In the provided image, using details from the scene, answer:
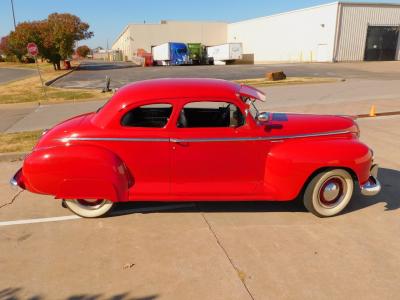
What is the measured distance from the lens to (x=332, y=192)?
454cm

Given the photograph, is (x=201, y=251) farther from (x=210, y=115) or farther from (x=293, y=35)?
(x=293, y=35)

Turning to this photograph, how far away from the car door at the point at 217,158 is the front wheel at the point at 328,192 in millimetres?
650

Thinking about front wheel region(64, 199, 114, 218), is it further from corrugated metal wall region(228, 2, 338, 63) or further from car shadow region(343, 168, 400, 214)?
corrugated metal wall region(228, 2, 338, 63)

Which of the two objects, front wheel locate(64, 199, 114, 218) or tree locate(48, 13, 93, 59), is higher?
tree locate(48, 13, 93, 59)

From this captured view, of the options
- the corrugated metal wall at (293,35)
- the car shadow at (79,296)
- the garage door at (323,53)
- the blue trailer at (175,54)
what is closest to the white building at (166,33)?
the corrugated metal wall at (293,35)

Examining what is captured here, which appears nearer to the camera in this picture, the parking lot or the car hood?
the parking lot

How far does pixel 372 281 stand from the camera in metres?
3.30

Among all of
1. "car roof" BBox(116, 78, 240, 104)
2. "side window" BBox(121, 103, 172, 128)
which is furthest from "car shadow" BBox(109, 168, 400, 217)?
"car roof" BBox(116, 78, 240, 104)

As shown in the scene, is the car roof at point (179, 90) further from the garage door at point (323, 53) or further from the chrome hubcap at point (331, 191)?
the garage door at point (323, 53)

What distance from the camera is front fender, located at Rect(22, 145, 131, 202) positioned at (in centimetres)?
421

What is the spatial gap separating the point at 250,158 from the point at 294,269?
1.42m

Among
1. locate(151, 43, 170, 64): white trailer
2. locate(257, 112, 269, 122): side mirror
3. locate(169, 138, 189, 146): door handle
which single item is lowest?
locate(169, 138, 189, 146): door handle

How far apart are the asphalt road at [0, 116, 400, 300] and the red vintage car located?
319 mm

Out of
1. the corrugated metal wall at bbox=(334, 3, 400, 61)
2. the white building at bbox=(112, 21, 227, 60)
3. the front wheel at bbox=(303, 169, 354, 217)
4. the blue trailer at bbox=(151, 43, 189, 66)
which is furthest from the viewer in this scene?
the white building at bbox=(112, 21, 227, 60)
